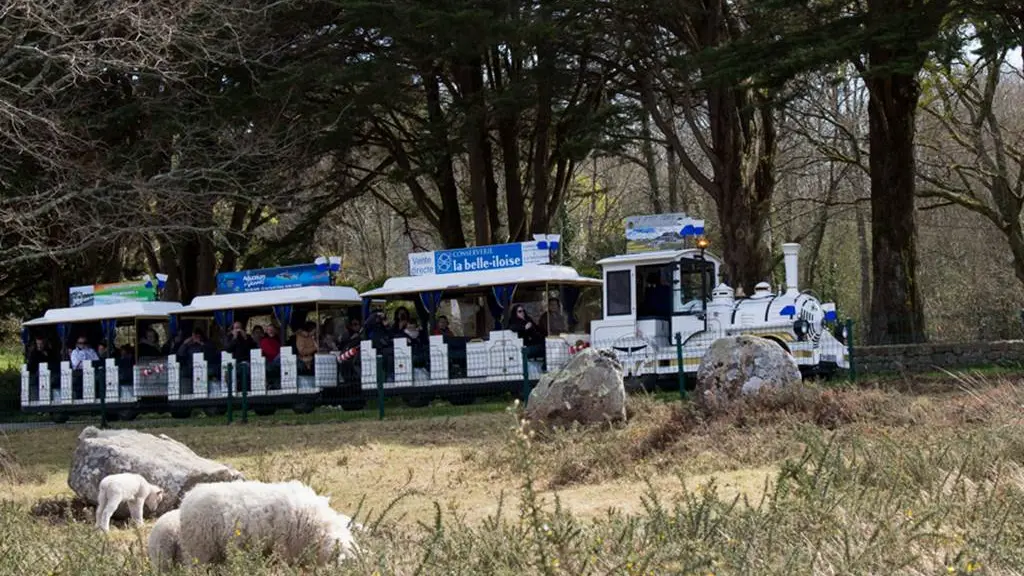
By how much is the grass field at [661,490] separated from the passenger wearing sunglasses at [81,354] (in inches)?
364

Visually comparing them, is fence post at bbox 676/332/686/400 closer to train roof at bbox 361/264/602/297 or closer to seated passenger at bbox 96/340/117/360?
train roof at bbox 361/264/602/297

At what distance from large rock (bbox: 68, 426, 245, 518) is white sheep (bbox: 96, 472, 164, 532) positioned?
1.48 ft

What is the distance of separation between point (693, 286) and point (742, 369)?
7262mm

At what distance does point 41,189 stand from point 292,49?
7.63 m

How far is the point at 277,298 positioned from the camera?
1023 inches

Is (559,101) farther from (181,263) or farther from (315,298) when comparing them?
(181,263)

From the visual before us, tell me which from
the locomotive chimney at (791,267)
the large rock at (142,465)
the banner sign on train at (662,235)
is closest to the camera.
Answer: the large rock at (142,465)

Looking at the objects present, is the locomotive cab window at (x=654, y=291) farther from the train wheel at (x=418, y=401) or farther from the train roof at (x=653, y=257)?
the train wheel at (x=418, y=401)

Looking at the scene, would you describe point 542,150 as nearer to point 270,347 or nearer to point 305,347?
point 305,347

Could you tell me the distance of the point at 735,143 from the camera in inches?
1066

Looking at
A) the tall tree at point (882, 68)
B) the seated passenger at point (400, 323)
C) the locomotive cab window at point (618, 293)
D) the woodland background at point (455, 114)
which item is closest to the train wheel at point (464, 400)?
the seated passenger at point (400, 323)

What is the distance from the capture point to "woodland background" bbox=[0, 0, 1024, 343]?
21891 millimetres

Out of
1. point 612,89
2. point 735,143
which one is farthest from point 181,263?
point 735,143

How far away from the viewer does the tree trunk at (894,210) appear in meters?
24.3
